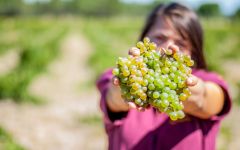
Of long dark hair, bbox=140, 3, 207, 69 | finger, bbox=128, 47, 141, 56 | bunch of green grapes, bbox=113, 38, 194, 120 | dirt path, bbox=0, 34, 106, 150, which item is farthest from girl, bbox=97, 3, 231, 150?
dirt path, bbox=0, 34, 106, 150

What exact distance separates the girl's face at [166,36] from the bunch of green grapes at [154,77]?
0.53 m

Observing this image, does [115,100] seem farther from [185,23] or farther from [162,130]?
[185,23]

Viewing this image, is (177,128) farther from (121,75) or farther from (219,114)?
(121,75)

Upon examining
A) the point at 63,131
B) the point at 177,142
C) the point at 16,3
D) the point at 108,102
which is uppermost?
the point at 108,102

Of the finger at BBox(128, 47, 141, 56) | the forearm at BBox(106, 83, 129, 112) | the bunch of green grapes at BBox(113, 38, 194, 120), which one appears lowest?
the forearm at BBox(106, 83, 129, 112)

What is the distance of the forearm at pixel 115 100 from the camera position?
2447mm

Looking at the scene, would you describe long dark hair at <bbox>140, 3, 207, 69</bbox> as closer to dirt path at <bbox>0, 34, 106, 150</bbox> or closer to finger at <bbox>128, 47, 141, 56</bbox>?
finger at <bbox>128, 47, 141, 56</bbox>

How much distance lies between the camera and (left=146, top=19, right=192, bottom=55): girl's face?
8.33 ft

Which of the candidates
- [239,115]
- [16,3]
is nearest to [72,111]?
[239,115]

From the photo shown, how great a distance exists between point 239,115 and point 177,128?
243 inches

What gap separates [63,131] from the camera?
24.3 ft

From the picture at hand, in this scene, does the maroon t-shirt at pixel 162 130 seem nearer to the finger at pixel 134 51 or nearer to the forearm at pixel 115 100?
the forearm at pixel 115 100

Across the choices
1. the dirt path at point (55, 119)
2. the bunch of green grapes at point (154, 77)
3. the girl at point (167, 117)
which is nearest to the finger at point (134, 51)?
the bunch of green grapes at point (154, 77)

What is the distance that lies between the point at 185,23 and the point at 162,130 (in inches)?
23.1
